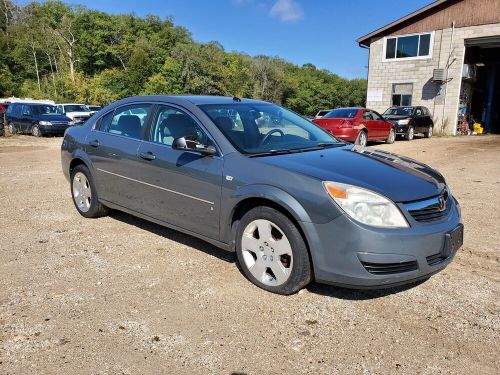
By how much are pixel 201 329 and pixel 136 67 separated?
228ft

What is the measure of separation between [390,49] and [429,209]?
25998mm

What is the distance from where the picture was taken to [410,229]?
305cm

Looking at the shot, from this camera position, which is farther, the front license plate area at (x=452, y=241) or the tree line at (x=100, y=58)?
the tree line at (x=100, y=58)

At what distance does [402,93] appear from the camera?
26406 millimetres

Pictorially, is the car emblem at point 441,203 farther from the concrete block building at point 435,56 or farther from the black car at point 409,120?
the concrete block building at point 435,56

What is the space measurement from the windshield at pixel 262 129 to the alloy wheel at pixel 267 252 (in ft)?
2.32

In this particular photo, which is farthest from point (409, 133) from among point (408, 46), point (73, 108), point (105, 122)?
point (73, 108)

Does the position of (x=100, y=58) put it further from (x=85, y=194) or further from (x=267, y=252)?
(x=267, y=252)

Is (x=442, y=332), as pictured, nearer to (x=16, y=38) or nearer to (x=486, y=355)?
(x=486, y=355)

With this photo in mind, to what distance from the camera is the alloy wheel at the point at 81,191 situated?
5.51 m

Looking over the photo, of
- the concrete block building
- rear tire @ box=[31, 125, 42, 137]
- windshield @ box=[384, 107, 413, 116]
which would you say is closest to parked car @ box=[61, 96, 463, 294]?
windshield @ box=[384, 107, 413, 116]

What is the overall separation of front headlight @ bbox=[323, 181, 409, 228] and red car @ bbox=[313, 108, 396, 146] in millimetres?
11223

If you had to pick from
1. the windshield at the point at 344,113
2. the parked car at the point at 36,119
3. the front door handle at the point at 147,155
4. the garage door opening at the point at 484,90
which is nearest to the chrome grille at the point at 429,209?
the front door handle at the point at 147,155

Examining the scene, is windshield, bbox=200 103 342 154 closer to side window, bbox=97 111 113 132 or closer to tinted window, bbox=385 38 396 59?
side window, bbox=97 111 113 132
